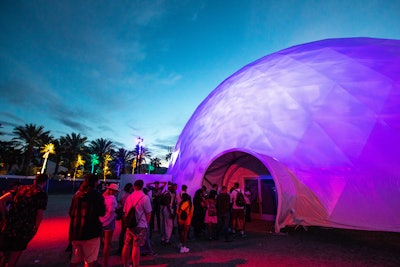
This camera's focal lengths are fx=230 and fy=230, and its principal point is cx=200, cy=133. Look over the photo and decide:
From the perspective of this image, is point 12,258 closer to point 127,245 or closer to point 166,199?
point 127,245

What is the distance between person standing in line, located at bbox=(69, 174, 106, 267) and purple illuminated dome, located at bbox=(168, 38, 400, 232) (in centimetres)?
671

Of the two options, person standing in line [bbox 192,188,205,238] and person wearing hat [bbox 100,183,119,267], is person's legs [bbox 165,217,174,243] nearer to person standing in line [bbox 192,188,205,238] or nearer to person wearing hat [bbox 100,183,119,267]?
person standing in line [bbox 192,188,205,238]

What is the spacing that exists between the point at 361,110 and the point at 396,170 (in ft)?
8.04

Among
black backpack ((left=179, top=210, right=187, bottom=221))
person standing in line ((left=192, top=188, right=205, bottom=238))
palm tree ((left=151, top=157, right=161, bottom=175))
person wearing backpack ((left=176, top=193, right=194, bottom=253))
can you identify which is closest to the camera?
person wearing backpack ((left=176, top=193, right=194, bottom=253))

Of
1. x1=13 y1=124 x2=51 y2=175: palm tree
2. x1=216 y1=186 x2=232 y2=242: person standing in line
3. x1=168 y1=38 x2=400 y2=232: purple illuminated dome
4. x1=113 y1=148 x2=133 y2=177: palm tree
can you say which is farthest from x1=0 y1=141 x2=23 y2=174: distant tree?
x1=216 y1=186 x2=232 y2=242: person standing in line

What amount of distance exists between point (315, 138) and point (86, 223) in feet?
27.9

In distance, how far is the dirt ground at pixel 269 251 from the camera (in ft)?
18.1

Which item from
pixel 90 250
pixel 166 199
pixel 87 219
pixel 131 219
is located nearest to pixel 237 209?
pixel 166 199

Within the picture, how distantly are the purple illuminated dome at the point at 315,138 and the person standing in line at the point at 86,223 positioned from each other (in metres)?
6.71

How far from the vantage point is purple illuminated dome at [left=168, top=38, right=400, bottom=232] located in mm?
8047

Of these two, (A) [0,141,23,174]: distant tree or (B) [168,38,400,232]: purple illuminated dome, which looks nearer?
(B) [168,38,400,232]: purple illuminated dome

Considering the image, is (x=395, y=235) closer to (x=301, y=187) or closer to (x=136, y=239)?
(x=301, y=187)

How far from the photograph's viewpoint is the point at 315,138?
29.9 ft

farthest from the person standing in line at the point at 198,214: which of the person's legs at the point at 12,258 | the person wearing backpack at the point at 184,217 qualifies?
the person's legs at the point at 12,258
